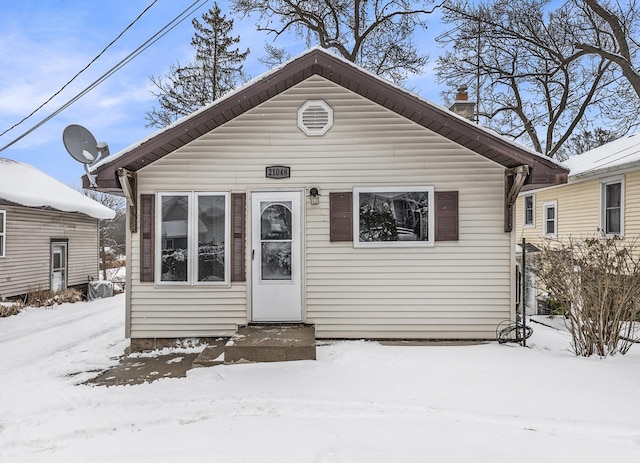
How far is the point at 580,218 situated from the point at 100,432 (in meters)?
14.2

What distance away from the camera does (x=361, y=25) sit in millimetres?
16250

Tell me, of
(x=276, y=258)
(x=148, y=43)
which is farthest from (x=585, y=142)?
(x=148, y=43)

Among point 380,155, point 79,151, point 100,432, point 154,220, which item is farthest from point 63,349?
point 380,155

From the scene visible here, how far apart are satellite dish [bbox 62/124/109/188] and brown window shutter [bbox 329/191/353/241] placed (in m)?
4.05

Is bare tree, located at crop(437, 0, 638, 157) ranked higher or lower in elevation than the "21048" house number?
higher

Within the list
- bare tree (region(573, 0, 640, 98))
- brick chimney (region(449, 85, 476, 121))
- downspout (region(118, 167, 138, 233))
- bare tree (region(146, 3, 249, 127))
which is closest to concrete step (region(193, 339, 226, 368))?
downspout (region(118, 167, 138, 233))

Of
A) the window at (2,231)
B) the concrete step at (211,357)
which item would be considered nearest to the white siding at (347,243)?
the concrete step at (211,357)

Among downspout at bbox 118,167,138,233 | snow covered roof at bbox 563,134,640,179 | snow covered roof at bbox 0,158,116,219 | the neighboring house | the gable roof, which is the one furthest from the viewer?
snow covered roof at bbox 0,158,116,219

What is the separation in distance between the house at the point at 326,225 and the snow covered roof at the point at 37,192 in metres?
8.60

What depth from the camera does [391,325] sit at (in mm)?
5949

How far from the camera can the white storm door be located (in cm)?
598

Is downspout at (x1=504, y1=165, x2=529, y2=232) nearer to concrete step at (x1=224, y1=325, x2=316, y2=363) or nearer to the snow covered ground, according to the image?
the snow covered ground

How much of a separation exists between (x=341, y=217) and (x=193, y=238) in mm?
2417

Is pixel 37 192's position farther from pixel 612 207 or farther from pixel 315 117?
pixel 612 207
